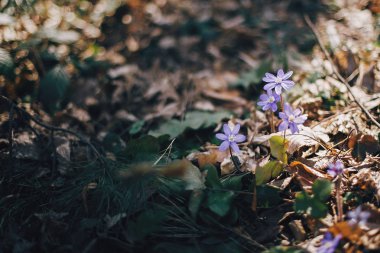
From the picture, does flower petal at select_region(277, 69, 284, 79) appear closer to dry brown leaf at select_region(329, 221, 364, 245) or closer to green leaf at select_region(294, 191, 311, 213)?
green leaf at select_region(294, 191, 311, 213)

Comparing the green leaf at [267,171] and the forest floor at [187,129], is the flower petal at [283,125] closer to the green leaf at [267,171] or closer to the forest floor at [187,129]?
the forest floor at [187,129]

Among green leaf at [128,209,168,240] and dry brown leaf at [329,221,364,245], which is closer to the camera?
dry brown leaf at [329,221,364,245]

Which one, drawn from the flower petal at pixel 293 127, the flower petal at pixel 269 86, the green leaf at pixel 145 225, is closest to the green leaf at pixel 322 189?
the flower petal at pixel 293 127

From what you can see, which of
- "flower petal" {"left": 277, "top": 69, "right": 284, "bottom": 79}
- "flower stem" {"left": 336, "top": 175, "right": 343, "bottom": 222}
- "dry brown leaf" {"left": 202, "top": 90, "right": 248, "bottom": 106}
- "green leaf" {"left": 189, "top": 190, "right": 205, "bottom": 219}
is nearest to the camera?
"flower stem" {"left": 336, "top": 175, "right": 343, "bottom": 222}

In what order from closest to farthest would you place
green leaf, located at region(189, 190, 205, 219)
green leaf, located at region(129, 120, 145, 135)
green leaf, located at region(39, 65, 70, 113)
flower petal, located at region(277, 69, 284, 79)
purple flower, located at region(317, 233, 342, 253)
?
purple flower, located at region(317, 233, 342, 253) < green leaf, located at region(189, 190, 205, 219) < flower petal, located at region(277, 69, 284, 79) < green leaf, located at region(39, 65, 70, 113) < green leaf, located at region(129, 120, 145, 135)

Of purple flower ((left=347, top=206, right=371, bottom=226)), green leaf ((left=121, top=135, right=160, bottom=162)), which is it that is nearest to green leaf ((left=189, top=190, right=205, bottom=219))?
green leaf ((left=121, top=135, right=160, bottom=162))

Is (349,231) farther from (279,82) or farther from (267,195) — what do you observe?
(279,82)
